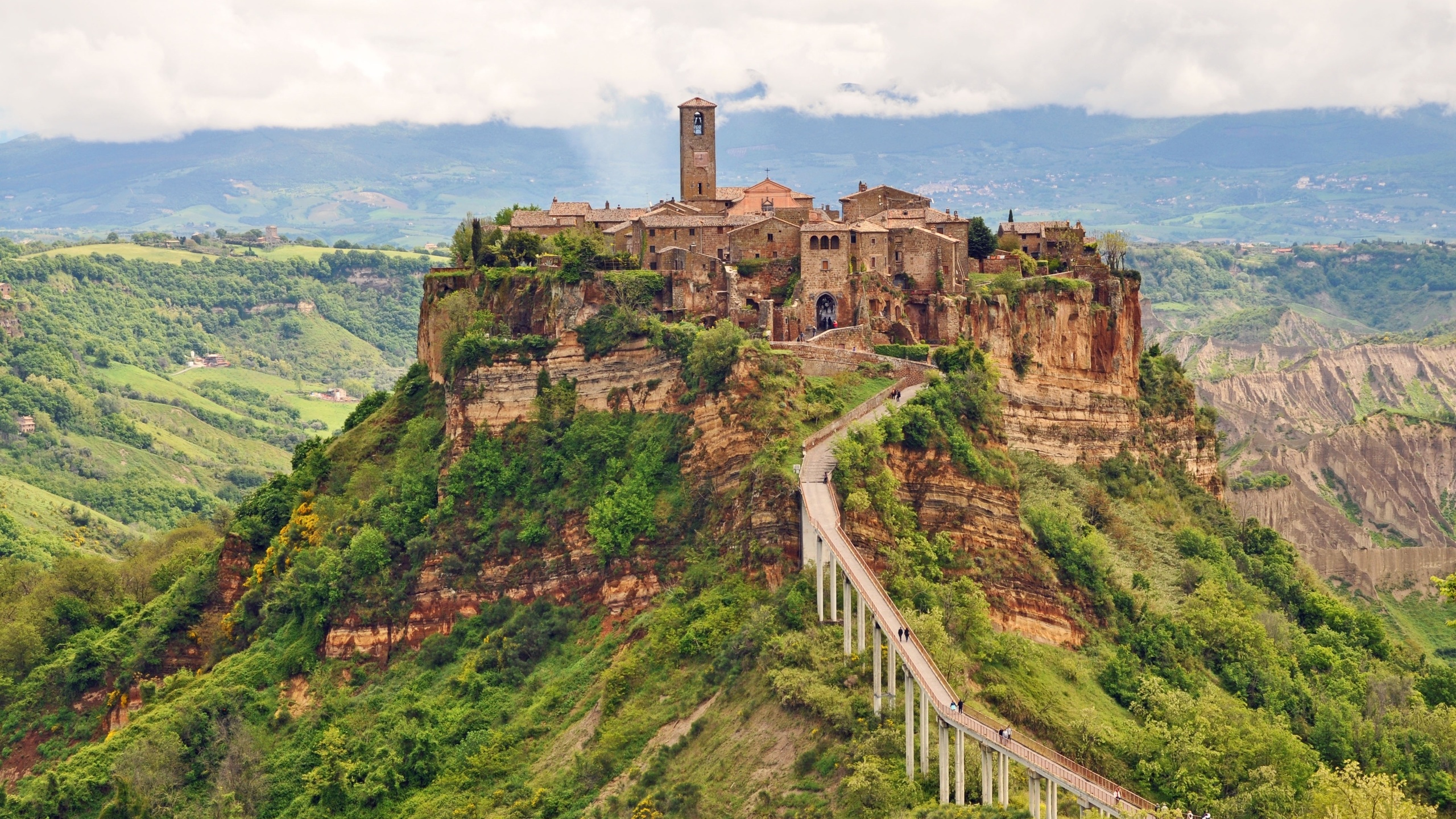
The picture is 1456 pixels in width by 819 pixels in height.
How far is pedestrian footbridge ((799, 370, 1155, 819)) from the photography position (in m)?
45.8

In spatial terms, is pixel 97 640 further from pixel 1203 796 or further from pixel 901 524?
pixel 1203 796

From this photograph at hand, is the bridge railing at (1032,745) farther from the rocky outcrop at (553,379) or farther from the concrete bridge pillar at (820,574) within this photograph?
the rocky outcrop at (553,379)

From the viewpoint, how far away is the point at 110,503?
160 meters

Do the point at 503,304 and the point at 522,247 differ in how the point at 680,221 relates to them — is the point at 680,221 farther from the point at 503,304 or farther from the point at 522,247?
the point at 503,304

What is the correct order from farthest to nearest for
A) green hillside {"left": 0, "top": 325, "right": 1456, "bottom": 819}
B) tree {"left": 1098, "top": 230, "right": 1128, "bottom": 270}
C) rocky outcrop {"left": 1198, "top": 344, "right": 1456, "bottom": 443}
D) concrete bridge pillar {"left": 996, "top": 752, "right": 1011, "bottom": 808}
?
rocky outcrop {"left": 1198, "top": 344, "right": 1456, "bottom": 443}, tree {"left": 1098, "top": 230, "right": 1128, "bottom": 270}, green hillside {"left": 0, "top": 325, "right": 1456, "bottom": 819}, concrete bridge pillar {"left": 996, "top": 752, "right": 1011, "bottom": 808}

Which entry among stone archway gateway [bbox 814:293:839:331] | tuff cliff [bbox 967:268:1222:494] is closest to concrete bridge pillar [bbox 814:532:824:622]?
tuff cliff [bbox 967:268:1222:494]

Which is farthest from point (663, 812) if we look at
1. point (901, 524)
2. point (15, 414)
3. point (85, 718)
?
point (15, 414)

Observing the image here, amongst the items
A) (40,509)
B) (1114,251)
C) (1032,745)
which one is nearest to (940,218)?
(1114,251)

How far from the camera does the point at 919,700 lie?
171 feet

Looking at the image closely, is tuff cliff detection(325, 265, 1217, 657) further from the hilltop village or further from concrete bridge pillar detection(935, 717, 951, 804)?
concrete bridge pillar detection(935, 717, 951, 804)

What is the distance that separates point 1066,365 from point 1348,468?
54924 mm

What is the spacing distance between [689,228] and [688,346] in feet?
27.9

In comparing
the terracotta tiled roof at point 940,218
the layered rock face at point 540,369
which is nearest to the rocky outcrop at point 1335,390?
the terracotta tiled roof at point 940,218

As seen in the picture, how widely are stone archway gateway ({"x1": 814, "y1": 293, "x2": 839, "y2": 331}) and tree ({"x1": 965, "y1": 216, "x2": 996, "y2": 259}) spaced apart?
29.1 feet
